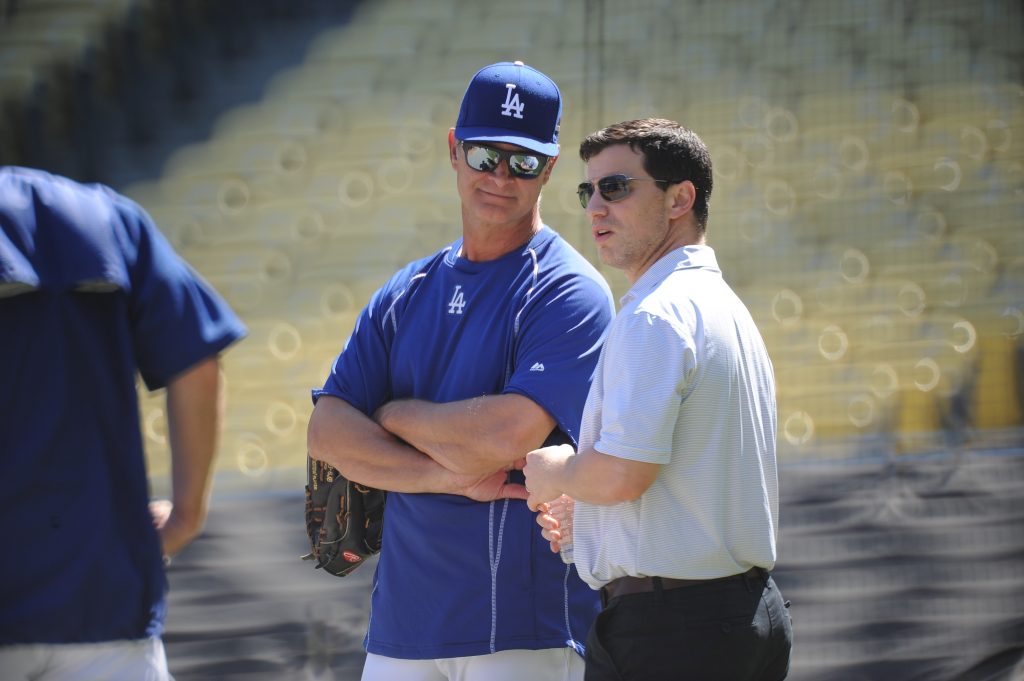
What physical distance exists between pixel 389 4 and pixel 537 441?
8.78 feet

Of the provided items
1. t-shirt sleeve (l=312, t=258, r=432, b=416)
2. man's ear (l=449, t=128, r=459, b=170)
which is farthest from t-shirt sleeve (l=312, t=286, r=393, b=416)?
man's ear (l=449, t=128, r=459, b=170)

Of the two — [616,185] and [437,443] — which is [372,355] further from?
[616,185]

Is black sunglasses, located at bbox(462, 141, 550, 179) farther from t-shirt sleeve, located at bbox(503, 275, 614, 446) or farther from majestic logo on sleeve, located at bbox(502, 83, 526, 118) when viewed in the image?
t-shirt sleeve, located at bbox(503, 275, 614, 446)

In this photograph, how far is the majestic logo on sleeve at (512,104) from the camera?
2.62m

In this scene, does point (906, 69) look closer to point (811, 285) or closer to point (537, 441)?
point (811, 285)

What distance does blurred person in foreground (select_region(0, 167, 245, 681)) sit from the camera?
188 cm

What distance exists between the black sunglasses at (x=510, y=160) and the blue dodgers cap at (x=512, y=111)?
18mm

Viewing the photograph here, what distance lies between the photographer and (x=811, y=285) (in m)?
4.36

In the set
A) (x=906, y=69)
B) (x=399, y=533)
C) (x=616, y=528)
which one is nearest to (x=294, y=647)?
(x=399, y=533)

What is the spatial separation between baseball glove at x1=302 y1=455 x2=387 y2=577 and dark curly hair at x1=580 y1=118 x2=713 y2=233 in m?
0.94

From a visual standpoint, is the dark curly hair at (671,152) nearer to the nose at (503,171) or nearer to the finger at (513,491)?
the nose at (503,171)

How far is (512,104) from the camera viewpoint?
263cm

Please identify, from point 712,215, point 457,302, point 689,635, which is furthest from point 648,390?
point 712,215

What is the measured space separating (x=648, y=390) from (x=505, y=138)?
792 mm
